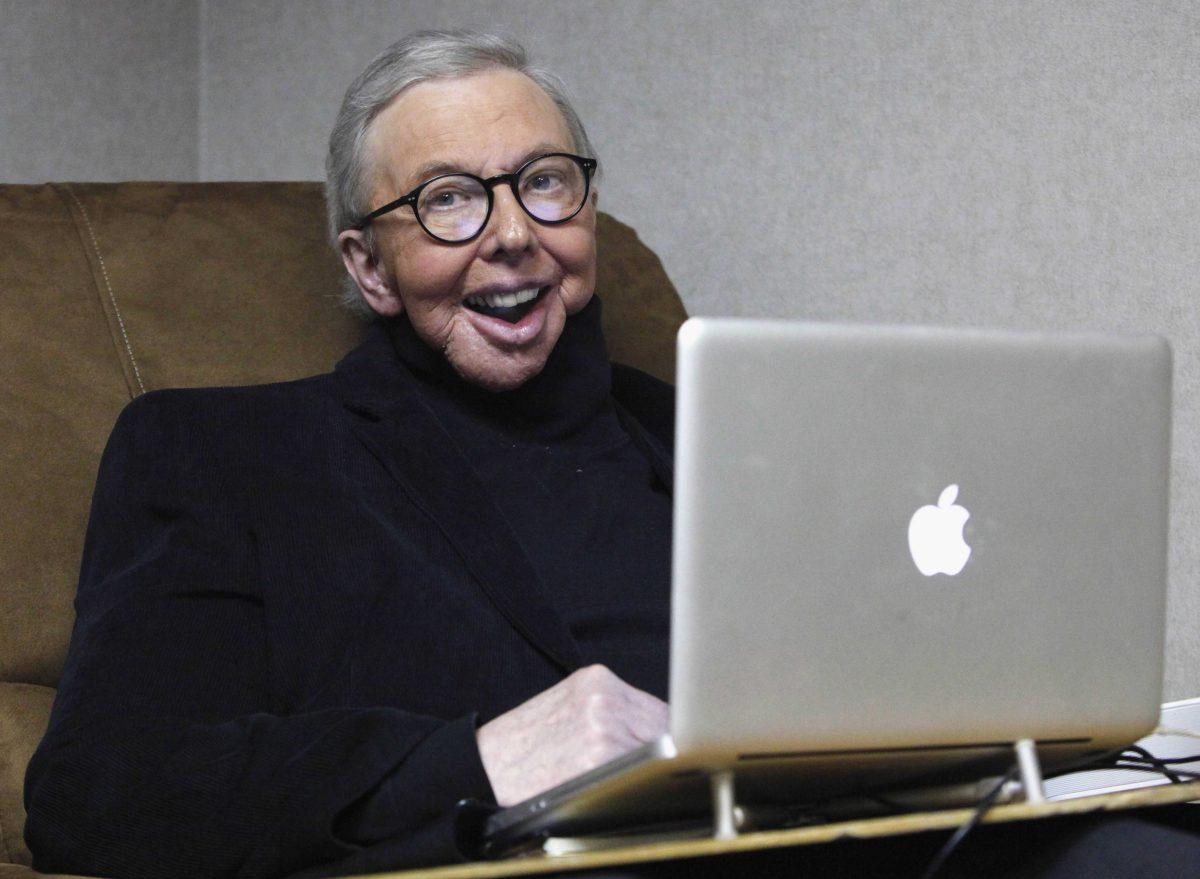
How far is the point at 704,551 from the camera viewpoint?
785 mm

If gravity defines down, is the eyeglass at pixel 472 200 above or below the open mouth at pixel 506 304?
above

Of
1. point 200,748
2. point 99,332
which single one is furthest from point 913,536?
point 99,332

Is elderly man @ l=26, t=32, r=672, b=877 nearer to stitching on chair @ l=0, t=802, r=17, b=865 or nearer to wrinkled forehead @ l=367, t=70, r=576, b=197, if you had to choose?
wrinkled forehead @ l=367, t=70, r=576, b=197

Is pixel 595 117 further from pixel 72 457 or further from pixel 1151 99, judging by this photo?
pixel 72 457

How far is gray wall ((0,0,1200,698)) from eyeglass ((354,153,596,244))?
604 millimetres

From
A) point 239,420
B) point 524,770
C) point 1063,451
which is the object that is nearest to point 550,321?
point 239,420

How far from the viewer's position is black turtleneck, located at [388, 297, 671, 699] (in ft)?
4.45

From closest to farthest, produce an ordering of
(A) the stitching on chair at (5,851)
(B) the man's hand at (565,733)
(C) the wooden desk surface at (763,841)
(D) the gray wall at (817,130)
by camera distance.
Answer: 1. (C) the wooden desk surface at (763,841)
2. (B) the man's hand at (565,733)
3. (A) the stitching on chair at (5,851)
4. (D) the gray wall at (817,130)

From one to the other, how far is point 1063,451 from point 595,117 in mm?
1497

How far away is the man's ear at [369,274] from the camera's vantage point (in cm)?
156

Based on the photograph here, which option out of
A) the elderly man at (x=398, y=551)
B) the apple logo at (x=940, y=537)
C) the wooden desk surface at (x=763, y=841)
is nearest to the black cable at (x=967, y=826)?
the wooden desk surface at (x=763, y=841)

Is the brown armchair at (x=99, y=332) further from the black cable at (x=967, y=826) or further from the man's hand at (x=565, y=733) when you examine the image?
the black cable at (x=967, y=826)

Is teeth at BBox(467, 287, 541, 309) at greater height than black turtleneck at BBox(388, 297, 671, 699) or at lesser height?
greater

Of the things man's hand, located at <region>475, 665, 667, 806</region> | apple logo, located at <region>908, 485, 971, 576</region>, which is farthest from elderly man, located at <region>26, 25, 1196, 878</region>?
apple logo, located at <region>908, 485, 971, 576</region>
